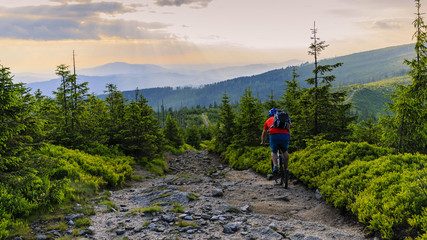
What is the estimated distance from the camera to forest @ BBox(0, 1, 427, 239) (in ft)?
20.4

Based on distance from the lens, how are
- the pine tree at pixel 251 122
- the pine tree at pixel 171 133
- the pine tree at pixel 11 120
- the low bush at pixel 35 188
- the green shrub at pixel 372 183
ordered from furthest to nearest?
the pine tree at pixel 171 133 < the pine tree at pixel 251 122 < the pine tree at pixel 11 120 < the low bush at pixel 35 188 < the green shrub at pixel 372 183

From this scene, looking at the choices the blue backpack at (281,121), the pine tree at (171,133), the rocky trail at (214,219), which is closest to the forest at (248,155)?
the rocky trail at (214,219)

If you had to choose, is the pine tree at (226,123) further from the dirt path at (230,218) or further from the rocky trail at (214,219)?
the rocky trail at (214,219)

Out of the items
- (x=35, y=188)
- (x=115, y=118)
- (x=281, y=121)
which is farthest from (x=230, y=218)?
(x=115, y=118)

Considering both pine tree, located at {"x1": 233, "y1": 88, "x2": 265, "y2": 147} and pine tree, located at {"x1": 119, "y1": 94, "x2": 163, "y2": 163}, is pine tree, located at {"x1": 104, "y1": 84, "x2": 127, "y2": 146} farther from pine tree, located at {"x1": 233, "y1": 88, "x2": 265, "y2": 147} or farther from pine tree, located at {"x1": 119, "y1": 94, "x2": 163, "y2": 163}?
pine tree, located at {"x1": 233, "y1": 88, "x2": 265, "y2": 147}

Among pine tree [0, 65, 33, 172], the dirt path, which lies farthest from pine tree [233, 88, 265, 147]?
pine tree [0, 65, 33, 172]

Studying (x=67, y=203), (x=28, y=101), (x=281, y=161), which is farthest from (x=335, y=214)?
(x=28, y=101)

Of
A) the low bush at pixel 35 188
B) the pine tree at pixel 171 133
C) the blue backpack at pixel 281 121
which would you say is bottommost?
the pine tree at pixel 171 133

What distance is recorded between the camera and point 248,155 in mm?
20469

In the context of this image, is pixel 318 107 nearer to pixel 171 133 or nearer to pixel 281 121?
pixel 281 121

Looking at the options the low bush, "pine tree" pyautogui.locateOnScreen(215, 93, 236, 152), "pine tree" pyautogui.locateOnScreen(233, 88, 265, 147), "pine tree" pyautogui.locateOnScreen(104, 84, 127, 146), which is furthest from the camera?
"pine tree" pyautogui.locateOnScreen(215, 93, 236, 152)

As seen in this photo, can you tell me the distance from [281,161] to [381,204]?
16.4 ft

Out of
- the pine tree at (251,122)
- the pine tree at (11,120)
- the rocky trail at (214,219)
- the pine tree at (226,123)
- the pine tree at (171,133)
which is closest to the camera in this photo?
the rocky trail at (214,219)

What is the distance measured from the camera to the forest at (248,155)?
Answer: 6.22 meters
